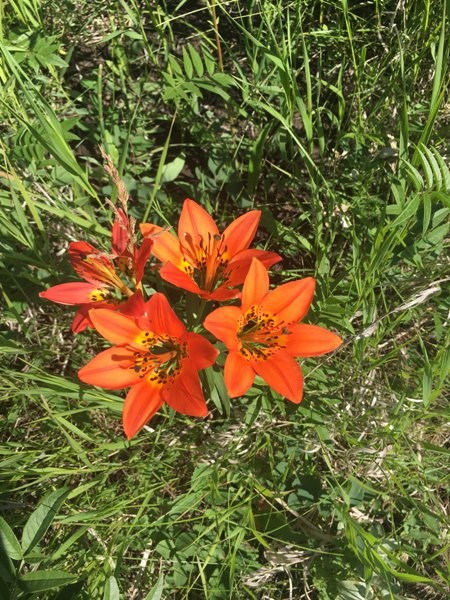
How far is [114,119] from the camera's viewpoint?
2.26m

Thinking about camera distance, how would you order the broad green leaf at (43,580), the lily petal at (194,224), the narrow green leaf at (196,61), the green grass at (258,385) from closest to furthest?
the broad green leaf at (43,580) < the lily petal at (194,224) < the green grass at (258,385) < the narrow green leaf at (196,61)

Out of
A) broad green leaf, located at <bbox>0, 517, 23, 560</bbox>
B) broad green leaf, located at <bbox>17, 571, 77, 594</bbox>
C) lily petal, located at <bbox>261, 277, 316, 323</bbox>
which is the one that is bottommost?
broad green leaf, located at <bbox>17, 571, 77, 594</bbox>

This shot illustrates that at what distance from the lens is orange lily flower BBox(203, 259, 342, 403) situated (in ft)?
4.69

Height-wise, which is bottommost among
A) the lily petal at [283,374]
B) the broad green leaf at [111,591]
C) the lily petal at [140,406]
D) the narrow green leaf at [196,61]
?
the broad green leaf at [111,591]

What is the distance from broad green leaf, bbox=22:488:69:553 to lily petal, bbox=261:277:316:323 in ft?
2.49

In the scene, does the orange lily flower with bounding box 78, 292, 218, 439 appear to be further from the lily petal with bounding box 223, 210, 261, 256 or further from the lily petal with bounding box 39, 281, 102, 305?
the lily petal with bounding box 223, 210, 261, 256

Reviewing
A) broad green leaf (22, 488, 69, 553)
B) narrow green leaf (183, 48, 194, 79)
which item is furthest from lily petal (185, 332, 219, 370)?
narrow green leaf (183, 48, 194, 79)

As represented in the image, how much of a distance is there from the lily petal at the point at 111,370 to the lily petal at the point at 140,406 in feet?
0.10

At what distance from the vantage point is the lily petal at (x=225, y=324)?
141cm

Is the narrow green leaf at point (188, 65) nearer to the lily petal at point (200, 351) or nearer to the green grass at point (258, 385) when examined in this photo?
the green grass at point (258, 385)

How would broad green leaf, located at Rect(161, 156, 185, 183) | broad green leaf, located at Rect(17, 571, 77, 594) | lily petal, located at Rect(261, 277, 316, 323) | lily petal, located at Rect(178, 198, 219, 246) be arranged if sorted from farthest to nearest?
1. broad green leaf, located at Rect(161, 156, 185, 183)
2. lily petal, located at Rect(178, 198, 219, 246)
3. lily petal, located at Rect(261, 277, 316, 323)
4. broad green leaf, located at Rect(17, 571, 77, 594)

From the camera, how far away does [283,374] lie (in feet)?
4.80

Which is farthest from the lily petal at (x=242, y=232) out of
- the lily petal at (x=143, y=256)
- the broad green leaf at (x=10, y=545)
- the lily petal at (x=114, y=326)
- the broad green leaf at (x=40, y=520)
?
the broad green leaf at (x=10, y=545)

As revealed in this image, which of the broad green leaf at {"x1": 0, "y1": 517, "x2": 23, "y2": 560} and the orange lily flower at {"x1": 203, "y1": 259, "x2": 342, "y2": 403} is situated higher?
the orange lily flower at {"x1": 203, "y1": 259, "x2": 342, "y2": 403}
